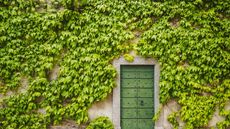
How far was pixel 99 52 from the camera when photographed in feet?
25.9

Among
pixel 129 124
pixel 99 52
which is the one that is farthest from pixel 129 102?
pixel 99 52

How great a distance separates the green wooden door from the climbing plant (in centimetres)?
35

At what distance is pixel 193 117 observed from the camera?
25.1 feet

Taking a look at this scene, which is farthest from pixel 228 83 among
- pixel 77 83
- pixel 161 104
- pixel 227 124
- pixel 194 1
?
pixel 77 83

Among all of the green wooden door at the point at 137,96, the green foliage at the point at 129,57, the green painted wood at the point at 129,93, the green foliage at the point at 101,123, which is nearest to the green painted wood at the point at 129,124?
the green wooden door at the point at 137,96

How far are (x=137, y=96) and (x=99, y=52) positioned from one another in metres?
1.40

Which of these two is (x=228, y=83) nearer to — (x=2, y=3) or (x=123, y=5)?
(x=123, y=5)

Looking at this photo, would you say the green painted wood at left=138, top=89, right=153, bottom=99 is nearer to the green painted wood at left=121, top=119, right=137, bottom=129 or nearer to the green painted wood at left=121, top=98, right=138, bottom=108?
the green painted wood at left=121, top=98, right=138, bottom=108

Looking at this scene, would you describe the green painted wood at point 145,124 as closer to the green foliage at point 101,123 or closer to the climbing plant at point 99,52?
the climbing plant at point 99,52

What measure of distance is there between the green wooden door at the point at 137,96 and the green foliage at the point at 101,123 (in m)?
0.40

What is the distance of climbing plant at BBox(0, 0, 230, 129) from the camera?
7.72 meters

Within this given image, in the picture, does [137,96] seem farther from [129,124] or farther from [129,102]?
[129,124]

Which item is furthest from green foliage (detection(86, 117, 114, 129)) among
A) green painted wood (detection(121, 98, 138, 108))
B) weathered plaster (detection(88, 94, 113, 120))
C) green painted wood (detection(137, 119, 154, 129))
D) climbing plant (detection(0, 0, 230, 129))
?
green painted wood (detection(137, 119, 154, 129))

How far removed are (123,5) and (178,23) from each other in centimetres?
140
